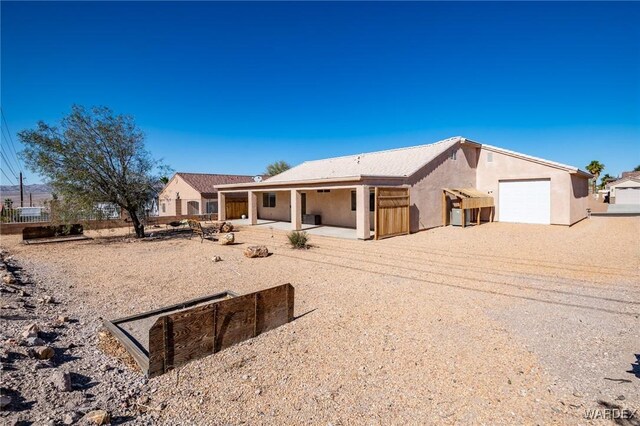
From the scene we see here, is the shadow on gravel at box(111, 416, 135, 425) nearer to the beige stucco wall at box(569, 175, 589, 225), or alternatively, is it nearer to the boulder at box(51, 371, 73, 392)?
the boulder at box(51, 371, 73, 392)

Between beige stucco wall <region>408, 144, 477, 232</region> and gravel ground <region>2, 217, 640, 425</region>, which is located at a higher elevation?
beige stucco wall <region>408, 144, 477, 232</region>

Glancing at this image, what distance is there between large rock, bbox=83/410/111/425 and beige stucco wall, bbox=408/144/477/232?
1524 cm

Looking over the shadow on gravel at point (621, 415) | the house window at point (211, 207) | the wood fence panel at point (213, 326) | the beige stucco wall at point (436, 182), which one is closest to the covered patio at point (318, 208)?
the beige stucco wall at point (436, 182)

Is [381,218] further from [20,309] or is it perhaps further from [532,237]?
[20,309]

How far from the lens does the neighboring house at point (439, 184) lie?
16.9m

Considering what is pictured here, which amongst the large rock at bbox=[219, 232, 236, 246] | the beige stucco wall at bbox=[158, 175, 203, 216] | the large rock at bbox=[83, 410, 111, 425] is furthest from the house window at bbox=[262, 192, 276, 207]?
the large rock at bbox=[83, 410, 111, 425]

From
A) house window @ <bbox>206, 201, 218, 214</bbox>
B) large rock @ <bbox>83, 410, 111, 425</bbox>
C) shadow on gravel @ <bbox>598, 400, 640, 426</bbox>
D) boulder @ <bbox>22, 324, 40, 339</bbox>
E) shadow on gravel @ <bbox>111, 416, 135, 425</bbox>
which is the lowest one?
shadow on gravel @ <bbox>598, 400, 640, 426</bbox>

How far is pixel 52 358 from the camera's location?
4215mm

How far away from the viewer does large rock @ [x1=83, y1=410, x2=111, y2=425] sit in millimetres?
3000

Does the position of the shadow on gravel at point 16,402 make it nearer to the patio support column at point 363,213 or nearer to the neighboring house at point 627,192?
the patio support column at point 363,213

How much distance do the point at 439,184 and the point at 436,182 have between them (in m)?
0.35

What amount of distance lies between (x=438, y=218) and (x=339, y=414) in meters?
16.6

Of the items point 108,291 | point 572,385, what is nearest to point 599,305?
point 572,385

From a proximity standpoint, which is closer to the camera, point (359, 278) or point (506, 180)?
point (359, 278)
